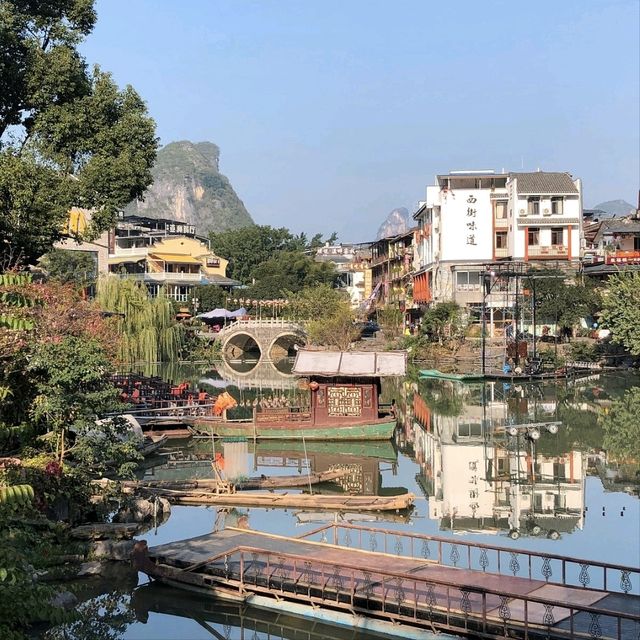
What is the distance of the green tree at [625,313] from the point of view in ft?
132

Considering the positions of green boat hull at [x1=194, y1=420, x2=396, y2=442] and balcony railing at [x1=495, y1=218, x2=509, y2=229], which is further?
balcony railing at [x1=495, y1=218, x2=509, y2=229]

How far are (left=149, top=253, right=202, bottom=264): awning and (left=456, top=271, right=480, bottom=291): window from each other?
→ 957 inches

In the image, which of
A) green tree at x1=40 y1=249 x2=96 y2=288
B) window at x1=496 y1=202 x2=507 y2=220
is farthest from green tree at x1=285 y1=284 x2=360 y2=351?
green tree at x1=40 y1=249 x2=96 y2=288

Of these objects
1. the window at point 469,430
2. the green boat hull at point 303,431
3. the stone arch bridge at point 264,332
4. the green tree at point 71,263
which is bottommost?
the window at point 469,430

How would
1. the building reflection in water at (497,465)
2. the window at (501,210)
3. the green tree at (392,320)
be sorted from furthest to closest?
the green tree at (392,320)
the window at (501,210)
the building reflection in water at (497,465)

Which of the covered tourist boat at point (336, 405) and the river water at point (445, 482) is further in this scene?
the covered tourist boat at point (336, 405)

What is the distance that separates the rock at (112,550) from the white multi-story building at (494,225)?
3876 cm

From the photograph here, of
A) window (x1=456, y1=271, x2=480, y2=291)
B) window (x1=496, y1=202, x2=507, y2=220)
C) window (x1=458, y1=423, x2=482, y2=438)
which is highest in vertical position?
window (x1=496, y1=202, x2=507, y2=220)

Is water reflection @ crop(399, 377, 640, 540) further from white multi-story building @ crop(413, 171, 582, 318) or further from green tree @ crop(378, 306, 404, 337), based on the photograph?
green tree @ crop(378, 306, 404, 337)

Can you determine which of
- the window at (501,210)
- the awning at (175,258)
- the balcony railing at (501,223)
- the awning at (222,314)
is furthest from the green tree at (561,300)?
the awning at (175,258)

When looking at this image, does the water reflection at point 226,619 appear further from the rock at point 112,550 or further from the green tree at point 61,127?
the green tree at point 61,127

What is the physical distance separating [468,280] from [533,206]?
17.8ft

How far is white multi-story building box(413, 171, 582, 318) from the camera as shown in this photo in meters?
51.4

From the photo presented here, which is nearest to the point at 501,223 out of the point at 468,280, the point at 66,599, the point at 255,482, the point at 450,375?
the point at 468,280
